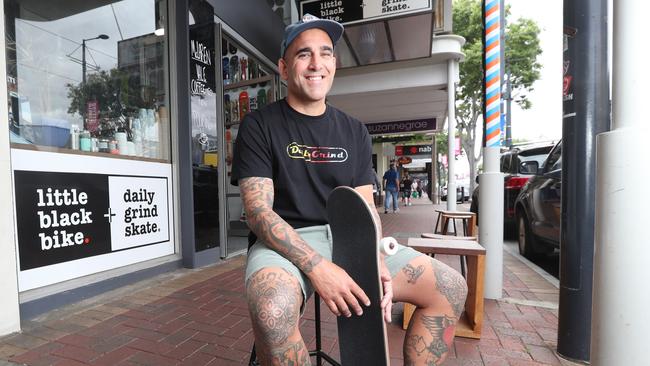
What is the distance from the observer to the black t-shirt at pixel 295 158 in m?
1.53

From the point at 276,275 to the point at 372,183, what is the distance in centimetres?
78

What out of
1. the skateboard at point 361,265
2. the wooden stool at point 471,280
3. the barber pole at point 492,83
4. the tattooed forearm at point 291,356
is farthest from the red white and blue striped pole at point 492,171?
the tattooed forearm at point 291,356

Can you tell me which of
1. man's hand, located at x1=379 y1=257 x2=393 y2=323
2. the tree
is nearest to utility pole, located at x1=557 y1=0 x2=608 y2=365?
man's hand, located at x1=379 y1=257 x2=393 y2=323

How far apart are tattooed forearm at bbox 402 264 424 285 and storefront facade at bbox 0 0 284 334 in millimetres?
2599

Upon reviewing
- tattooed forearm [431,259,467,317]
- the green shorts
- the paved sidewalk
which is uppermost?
the green shorts

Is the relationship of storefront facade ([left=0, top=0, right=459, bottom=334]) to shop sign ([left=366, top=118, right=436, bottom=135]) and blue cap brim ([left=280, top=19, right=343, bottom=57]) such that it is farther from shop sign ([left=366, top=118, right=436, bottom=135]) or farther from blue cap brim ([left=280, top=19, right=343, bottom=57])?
shop sign ([left=366, top=118, right=436, bottom=135])

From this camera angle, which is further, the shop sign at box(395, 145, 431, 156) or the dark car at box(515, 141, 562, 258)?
the shop sign at box(395, 145, 431, 156)

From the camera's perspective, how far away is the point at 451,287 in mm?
1392

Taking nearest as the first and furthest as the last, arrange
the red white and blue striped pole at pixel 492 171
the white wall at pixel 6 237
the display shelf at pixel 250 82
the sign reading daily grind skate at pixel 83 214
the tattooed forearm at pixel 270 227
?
the tattooed forearm at pixel 270 227, the white wall at pixel 6 237, the sign reading daily grind skate at pixel 83 214, the red white and blue striped pole at pixel 492 171, the display shelf at pixel 250 82

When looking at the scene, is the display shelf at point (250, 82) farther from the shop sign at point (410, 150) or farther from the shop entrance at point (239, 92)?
the shop sign at point (410, 150)

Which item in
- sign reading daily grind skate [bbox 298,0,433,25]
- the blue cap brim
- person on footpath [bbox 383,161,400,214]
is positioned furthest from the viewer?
person on footpath [bbox 383,161,400,214]

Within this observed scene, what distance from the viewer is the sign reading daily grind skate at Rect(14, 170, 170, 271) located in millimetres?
2695

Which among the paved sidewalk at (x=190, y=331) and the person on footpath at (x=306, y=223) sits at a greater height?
the person on footpath at (x=306, y=223)

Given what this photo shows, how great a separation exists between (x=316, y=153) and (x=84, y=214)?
2.58 m
